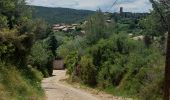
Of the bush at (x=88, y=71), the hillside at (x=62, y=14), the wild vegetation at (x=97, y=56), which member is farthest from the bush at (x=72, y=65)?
the hillside at (x=62, y=14)

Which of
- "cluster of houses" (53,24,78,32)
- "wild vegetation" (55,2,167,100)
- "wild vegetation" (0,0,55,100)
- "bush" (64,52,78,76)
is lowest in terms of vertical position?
"cluster of houses" (53,24,78,32)

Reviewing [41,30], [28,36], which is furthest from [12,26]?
[41,30]

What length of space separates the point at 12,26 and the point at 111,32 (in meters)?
24.0

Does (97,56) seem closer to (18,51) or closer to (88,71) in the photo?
(88,71)

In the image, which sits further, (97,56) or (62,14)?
(62,14)

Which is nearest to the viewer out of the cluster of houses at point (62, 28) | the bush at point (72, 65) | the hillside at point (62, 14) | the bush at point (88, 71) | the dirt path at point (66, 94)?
the dirt path at point (66, 94)

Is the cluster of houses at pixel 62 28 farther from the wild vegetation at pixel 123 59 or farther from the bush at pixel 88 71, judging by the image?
the bush at pixel 88 71

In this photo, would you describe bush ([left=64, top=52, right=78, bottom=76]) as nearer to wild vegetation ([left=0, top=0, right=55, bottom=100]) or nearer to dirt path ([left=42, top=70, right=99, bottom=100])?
dirt path ([left=42, top=70, right=99, bottom=100])

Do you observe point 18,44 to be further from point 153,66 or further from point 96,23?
point 96,23

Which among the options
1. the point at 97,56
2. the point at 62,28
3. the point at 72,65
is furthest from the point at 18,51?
the point at 62,28

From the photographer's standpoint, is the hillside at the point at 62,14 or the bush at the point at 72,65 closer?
the bush at the point at 72,65

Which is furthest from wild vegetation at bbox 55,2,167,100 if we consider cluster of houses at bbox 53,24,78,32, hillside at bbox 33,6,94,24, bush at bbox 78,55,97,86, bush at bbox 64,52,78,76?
cluster of houses at bbox 53,24,78,32

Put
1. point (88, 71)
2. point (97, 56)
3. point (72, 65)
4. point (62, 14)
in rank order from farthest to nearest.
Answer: point (62, 14)
point (72, 65)
point (88, 71)
point (97, 56)

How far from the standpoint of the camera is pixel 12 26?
35000 mm
